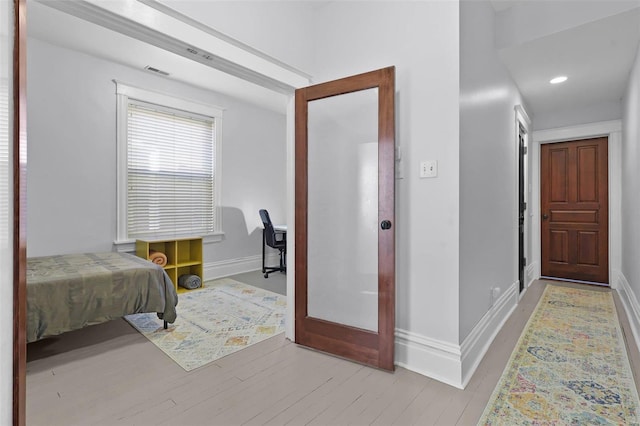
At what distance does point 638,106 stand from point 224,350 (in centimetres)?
396

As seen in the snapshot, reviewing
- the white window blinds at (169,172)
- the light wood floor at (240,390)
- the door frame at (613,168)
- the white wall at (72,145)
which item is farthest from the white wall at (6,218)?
the door frame at (613,168)

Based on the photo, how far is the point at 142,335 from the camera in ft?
8.86

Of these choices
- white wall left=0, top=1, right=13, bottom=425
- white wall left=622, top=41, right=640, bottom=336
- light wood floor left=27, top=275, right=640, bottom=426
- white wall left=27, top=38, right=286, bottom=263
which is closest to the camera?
white wall left=0, top=1, right=13, bottom=425

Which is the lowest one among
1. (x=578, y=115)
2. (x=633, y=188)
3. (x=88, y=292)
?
(x=88, y=292)

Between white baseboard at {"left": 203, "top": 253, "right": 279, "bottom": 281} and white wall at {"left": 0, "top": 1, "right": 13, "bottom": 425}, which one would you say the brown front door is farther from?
white wall at {"left": 0, "top": 1, "right": 13, "bottom": 425}

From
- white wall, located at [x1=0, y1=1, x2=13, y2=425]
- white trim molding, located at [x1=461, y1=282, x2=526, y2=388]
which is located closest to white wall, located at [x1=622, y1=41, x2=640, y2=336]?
white trim molding, located at [x1=461, y1=282, x2=526, y2=388]

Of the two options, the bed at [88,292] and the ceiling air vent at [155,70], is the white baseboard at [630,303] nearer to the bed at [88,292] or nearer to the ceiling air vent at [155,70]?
the bed at [88,292]

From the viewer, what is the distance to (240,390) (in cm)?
190

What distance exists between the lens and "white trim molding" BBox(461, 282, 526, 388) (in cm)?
204

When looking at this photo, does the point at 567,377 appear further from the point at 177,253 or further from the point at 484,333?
the point at 177,253

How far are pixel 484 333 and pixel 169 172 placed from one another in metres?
3.94

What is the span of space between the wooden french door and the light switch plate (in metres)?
0.21

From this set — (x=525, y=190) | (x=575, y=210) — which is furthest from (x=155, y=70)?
(x=575, y=210)

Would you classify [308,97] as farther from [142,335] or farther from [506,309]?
[506,309]
